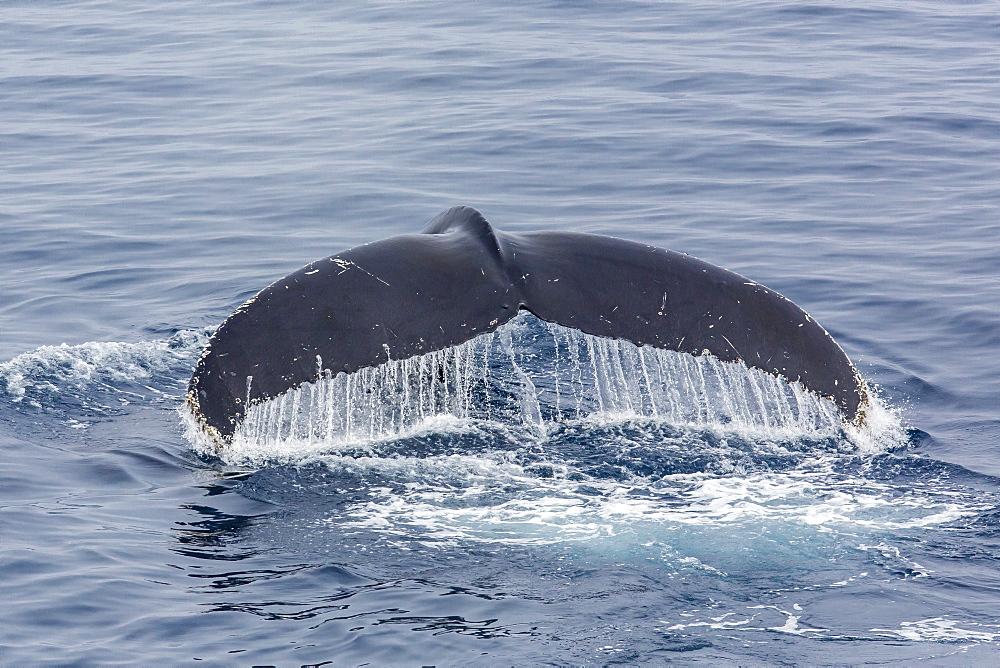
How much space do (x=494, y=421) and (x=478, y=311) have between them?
5.57 ft

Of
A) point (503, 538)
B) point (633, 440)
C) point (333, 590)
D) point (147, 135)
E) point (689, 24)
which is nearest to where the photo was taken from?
point (333, 590)

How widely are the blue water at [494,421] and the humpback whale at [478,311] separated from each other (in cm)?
76

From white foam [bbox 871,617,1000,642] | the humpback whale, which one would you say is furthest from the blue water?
the humpback whale

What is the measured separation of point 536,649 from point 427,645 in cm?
41

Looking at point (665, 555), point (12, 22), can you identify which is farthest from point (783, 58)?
point (665, 555)

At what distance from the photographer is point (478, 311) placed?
5891mm

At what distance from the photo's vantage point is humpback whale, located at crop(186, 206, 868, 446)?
5.63 meters

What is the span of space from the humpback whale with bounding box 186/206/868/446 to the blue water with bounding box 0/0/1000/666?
2.49ft

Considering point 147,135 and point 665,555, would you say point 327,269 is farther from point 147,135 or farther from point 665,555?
point 147,135

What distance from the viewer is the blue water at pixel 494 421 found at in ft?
17.3

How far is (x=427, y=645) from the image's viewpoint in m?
4.98

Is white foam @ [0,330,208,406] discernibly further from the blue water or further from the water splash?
the water splash

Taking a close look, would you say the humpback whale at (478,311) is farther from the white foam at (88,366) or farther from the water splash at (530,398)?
the white foam at (88,366)

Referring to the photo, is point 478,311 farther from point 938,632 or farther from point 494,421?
point 938,632
